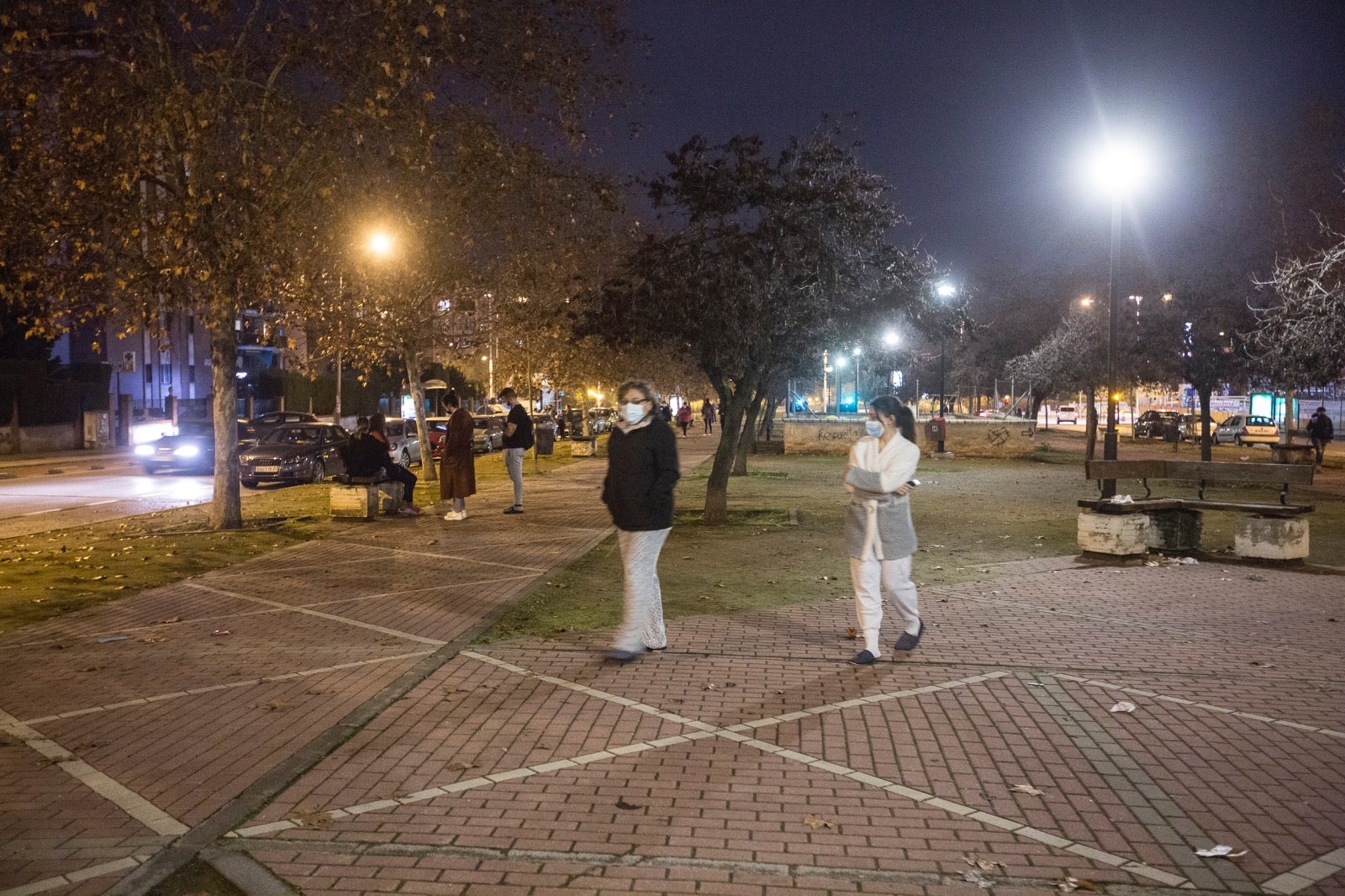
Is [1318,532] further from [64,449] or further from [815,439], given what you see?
[64,449]

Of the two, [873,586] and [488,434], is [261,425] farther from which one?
[873,586]

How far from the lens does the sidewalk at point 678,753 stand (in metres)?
4.30

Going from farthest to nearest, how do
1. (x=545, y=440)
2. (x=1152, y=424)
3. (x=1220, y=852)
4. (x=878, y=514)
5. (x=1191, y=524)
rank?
(x=1152, y=424) < (x=545, y=440) < (x=1191, y=524) < (x=878, y=514) < (x=1220, y=852)

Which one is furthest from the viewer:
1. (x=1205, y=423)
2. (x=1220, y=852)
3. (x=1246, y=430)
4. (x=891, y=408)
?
(x=1246, y=430)

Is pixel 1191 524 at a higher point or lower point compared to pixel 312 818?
higher

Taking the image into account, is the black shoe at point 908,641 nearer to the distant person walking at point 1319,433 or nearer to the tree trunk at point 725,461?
the tree trunk at point 725,461

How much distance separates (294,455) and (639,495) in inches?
725

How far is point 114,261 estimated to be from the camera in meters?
13.6

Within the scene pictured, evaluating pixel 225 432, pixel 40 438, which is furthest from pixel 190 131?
pixel 40 438

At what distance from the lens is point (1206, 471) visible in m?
14.1

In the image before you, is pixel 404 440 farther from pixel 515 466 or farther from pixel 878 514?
pixel 878 514

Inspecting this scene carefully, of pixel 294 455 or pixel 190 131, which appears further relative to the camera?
pixel 294 455

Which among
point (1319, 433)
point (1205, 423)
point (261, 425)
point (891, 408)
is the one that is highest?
point (891, 408)

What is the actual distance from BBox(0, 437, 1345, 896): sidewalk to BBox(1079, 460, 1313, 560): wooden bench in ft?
8.22
